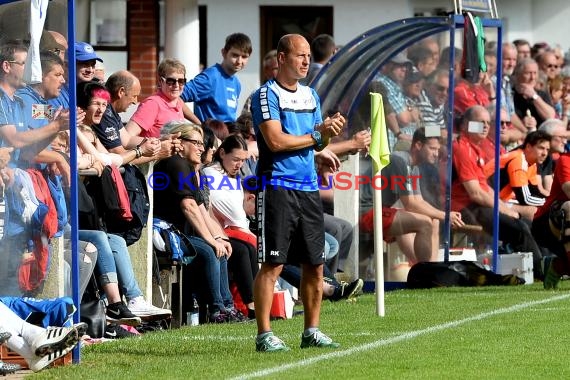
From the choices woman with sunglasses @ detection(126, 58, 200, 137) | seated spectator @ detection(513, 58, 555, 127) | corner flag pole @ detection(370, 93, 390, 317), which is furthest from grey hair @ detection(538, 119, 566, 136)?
corner flag pole @ detection(370, 93, 390, 317)

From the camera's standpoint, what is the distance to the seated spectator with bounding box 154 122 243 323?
42.7ft

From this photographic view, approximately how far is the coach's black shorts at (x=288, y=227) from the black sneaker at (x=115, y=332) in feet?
6.59

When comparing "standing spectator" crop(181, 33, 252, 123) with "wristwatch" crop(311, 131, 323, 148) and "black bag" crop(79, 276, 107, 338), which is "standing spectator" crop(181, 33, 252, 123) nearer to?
"black bag" crop(79, 276, 107, 338)

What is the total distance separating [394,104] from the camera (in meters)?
16.2

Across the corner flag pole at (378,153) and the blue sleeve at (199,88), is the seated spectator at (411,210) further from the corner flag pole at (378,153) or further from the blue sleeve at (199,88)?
the corner flag pole at (378,153)

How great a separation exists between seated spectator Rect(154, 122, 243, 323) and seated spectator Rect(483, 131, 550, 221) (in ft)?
19.2

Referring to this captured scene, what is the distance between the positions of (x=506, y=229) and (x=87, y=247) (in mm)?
7470

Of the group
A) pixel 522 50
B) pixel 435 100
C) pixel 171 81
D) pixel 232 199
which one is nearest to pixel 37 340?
pixel 232 199

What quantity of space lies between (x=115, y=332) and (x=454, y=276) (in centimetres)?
510

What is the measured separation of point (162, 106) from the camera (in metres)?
14.3

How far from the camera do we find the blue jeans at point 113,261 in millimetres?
11594

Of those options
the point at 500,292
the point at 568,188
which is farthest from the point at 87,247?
the point at 568,188

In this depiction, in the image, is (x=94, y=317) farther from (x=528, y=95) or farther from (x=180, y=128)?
(x=528, y=95)

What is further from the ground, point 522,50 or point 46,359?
point 522,50
